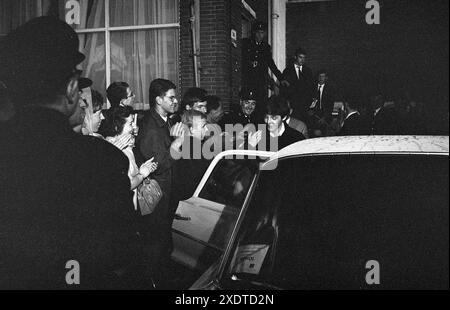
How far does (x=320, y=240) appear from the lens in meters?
1.89

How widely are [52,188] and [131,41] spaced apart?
23.0 ft

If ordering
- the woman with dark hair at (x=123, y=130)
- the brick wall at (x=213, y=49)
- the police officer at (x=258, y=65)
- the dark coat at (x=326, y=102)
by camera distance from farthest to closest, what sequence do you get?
the dark coat at (x=326, y=102) → the police officer at (x=258, y=65) → the brick wall at (x=213, y=49) → the woman with dark hair at (x=123, y=130)

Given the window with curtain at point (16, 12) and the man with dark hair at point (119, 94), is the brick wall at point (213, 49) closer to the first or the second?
the man with dark hair at point (119, 94)

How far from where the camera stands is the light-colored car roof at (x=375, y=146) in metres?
1.88

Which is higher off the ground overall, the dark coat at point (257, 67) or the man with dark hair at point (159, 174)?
the dark coat at point (257, 67)

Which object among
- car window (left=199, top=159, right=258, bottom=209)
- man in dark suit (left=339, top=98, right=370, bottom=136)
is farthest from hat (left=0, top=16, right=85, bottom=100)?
man in dark suit (left=339, top=98, right=370, bottom=136)

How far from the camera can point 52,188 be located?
1.88m

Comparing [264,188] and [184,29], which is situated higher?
[184,29]

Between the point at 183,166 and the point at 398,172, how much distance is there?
9.42ft

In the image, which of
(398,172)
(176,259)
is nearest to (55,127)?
(398,172)

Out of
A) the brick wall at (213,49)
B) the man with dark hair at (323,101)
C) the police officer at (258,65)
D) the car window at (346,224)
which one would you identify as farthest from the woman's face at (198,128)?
the man with dark hair at (323,101)

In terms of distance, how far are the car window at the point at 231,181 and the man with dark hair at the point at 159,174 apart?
63 cm

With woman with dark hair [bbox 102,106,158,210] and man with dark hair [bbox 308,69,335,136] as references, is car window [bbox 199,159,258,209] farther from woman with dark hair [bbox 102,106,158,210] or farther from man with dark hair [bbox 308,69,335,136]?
man with dark hair [bbox 308,69,335,136]
